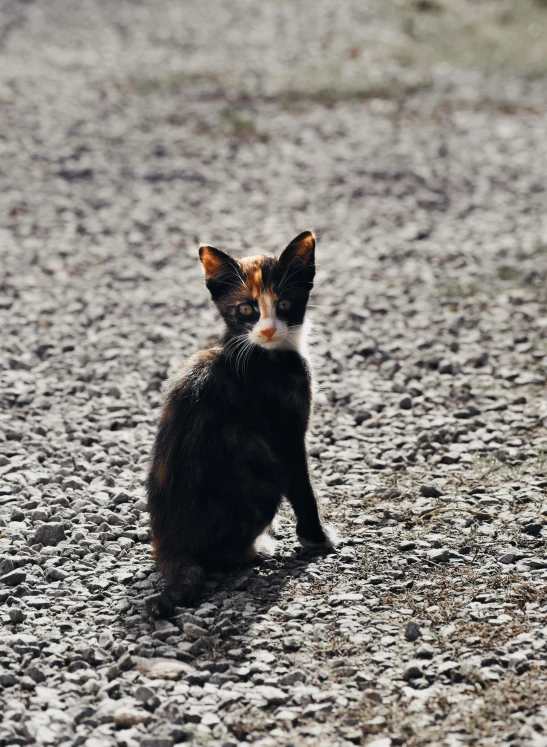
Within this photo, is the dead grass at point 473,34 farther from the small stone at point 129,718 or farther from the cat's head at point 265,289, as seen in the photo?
the small stone at point 129,718

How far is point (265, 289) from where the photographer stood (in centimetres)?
598

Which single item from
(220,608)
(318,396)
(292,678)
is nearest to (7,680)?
(220,608)

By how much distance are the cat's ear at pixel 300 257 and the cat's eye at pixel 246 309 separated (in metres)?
0.33

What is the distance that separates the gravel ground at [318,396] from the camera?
15.2ft

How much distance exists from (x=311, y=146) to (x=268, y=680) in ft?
43.2

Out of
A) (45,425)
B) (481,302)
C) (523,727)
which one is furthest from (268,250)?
(523,727)

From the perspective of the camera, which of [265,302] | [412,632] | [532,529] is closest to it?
[412,632]

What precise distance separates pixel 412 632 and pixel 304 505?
3.96ft

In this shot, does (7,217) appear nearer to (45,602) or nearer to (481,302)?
(481,302)

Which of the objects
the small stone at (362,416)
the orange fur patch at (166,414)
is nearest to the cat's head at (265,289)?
the orange fur patch at (166,414)

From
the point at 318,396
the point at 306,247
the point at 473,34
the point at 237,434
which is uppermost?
the point at 473,34

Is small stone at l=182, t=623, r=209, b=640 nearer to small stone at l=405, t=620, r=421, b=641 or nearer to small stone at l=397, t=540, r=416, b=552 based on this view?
small stone at l=405, t=620, r=421, b=641

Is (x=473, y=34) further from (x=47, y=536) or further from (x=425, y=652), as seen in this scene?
(x=425, y=652)

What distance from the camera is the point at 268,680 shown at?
4688 millimetres
